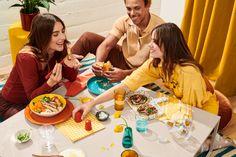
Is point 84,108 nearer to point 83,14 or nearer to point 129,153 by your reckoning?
point 129,153

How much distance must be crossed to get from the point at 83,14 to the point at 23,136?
9.36ft

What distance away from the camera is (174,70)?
7.33 ft

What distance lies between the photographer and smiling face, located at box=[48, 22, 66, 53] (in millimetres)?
2332

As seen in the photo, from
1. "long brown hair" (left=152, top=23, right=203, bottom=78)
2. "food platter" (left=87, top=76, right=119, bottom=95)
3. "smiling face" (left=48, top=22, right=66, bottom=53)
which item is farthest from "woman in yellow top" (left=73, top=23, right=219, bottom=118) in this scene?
"smiling face" (left=48, top=22, right=66, bottom=53)

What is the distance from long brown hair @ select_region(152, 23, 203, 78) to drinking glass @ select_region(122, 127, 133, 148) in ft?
1.80

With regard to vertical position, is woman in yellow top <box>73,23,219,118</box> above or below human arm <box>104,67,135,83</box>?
above

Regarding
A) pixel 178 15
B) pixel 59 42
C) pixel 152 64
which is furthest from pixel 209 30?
pixel 59 42

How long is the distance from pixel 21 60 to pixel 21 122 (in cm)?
45

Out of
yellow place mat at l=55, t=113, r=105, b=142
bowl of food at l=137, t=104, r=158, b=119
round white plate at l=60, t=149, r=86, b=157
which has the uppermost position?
bowl of food at l=137, t=104, r=158, b=119

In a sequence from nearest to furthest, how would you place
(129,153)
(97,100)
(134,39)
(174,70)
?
(129,153) → (97,100) → (174,70) → (134,39)

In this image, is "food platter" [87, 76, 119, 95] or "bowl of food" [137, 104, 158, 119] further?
"food platter" [87, 76, 119, 95]

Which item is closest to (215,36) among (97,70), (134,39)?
(134,39)

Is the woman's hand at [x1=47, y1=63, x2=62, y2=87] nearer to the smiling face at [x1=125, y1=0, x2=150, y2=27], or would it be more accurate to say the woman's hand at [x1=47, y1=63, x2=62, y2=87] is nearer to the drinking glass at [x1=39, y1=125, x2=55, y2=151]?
the drinking glass at [x1=39, y1=125, x2=55, y2=151]

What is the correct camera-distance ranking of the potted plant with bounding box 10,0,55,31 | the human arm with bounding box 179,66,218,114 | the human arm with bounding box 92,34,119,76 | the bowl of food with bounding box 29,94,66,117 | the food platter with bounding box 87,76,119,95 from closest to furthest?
the bowl of food with bounding box 29,94,66,117
the human arm with bounding box 179,66,218,114
the food platter with bounding box 87,76,119,95
the human arm with bounding box 92,34,119,76
the potted plant with bounding box 10,0,55,31
